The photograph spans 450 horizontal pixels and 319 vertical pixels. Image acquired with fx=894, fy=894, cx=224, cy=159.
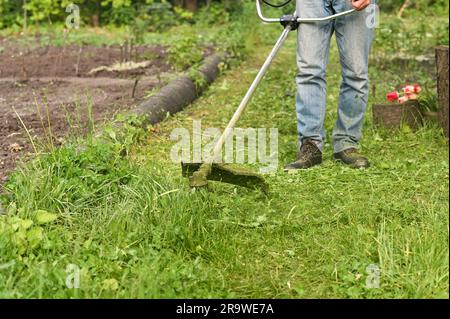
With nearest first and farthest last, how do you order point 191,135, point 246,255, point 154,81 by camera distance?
point 246,255 → point 191,135 → point 154,81

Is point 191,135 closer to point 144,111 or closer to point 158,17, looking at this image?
point 144,111

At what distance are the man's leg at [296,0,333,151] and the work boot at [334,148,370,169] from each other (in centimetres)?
12

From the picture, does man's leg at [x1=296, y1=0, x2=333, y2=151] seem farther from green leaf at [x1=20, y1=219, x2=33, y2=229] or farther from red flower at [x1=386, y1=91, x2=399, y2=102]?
green leaf at [x1=20, y1=219, x2=33, y2=229]

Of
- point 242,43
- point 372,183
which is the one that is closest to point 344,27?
point 372,183

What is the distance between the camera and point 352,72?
5012 millimetres

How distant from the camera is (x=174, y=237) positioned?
3.60 metres

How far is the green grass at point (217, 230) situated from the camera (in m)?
3.22

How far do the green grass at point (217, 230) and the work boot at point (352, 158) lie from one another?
6 centimetres

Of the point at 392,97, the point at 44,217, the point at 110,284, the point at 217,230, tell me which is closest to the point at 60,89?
the point at 392,97

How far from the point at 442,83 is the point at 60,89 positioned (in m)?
3.24

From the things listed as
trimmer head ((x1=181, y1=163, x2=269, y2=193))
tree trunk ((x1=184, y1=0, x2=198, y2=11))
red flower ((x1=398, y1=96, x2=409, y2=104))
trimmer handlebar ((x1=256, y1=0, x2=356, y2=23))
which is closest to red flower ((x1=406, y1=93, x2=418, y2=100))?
red flower ((x1=398, y1=96, x2=409, y2=104))

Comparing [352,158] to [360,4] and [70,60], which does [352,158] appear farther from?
[70,60]

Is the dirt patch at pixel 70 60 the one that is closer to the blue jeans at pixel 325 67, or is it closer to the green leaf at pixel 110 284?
the blue jeans at pixel 325 67

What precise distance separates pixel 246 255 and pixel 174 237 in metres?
0.30
